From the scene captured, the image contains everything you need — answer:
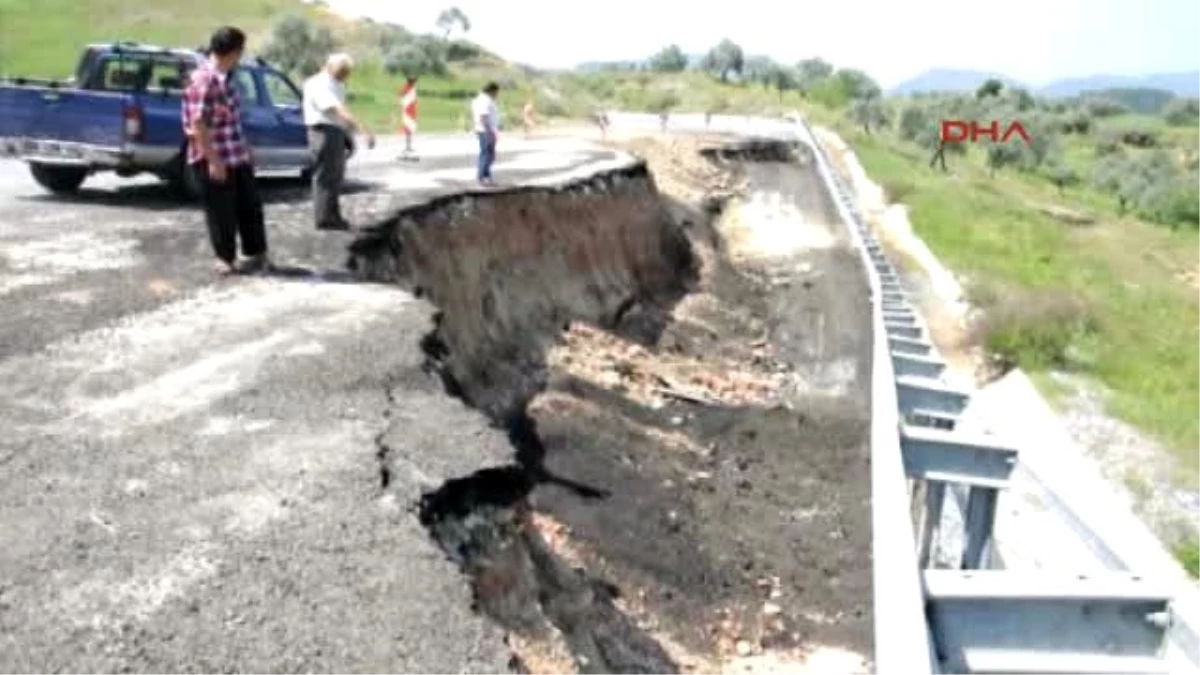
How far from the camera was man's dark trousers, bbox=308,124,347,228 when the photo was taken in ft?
39.6

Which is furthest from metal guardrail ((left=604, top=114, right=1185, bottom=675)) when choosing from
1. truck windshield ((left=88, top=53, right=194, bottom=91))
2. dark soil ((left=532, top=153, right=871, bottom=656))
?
truck windshield ((left=88, top=53, right=194, bottom=91))

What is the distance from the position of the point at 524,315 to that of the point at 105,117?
4.97 meters

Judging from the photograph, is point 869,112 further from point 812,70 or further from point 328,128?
point 328,128

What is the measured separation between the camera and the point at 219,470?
5.81m

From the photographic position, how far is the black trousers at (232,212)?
31.9ft

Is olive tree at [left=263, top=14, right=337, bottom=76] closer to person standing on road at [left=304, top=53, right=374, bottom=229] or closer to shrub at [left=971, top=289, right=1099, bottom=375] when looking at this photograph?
shrub at [left=971, top=289, right=1099, bottom=375]

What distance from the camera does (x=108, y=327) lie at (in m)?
8.25

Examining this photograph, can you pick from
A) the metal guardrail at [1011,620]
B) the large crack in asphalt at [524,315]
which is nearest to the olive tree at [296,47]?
the large crack in asphalt at [524,315]

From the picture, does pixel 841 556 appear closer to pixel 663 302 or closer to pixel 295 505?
pixel 295 505

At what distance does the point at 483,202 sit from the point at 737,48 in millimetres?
111011

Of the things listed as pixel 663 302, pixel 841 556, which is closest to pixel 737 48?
pixel 663 302

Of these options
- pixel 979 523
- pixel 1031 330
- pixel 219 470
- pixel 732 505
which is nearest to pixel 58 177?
pixel 732 505

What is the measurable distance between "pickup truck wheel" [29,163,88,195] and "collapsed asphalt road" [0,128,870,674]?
0.37 metres

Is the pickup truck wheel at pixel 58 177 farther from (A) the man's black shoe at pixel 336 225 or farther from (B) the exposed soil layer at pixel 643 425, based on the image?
(B) the exposed soil layer at pixel 643 425
